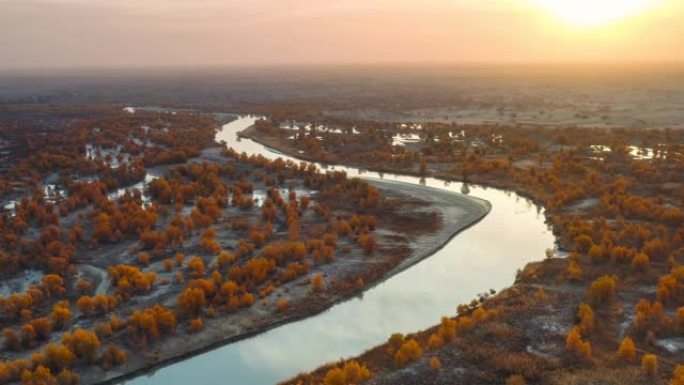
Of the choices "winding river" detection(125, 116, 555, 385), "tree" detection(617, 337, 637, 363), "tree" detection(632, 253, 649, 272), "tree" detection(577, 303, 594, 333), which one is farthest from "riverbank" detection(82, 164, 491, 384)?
"tree" detection(617, 337, 637, 363)

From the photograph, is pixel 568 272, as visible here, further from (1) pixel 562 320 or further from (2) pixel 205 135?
(2) pixel 205 135

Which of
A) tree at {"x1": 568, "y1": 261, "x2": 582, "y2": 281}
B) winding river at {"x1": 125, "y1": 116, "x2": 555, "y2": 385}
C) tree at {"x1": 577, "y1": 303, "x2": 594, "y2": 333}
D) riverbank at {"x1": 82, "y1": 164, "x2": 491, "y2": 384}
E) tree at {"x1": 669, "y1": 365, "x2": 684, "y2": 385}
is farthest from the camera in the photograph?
tree at {"x1": 568, "y1": 261, "x2": 582, "y2": 281}

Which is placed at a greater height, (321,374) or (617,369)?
(617,369)

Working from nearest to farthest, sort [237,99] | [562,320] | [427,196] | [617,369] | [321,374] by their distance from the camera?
[617,369] < [321,374] < [562,320] < [427,196] < [237,99]

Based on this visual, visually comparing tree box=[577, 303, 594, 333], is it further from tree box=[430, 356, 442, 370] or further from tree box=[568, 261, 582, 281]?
tree box=[430, 356, 442, 370]

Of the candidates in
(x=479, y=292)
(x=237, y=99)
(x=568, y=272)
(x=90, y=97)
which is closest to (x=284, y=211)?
(x=479, y=292)

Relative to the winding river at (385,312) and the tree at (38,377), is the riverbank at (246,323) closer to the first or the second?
the winding river at (385,312)
